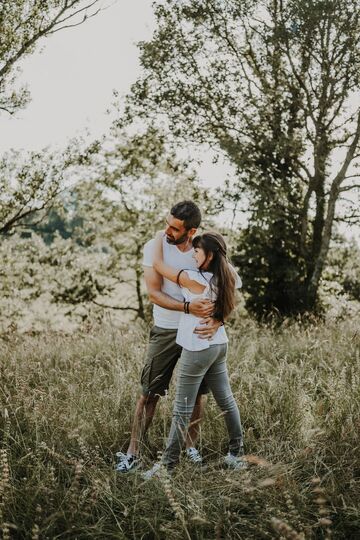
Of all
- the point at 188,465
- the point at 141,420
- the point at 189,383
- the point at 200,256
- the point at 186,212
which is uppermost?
the point at 186,212

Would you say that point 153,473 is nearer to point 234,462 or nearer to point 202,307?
point 234,462

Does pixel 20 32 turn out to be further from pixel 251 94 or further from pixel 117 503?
pixel 117 503

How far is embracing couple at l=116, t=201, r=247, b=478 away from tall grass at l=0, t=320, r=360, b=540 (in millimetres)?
179

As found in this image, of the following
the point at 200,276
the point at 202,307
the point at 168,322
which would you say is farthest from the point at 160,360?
the point at 200,276

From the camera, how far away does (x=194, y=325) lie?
3.56 meters

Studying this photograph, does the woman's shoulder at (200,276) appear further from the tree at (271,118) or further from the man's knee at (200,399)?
the tree at (271,118)

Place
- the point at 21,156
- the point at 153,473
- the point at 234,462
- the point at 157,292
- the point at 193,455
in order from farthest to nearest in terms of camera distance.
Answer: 1. the point at 21,156
2. the point at 193,455
3. the point at 157,292
4. the point at 234,462
5. the point at 153,473

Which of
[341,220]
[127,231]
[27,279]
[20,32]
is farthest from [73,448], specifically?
[127,231]

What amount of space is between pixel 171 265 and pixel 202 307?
1.51 feet

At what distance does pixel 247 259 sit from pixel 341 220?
2243 millimetres

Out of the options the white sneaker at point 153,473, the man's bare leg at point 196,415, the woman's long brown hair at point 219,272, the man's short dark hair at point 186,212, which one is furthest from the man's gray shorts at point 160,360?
the man's short dark hair at point 186,212

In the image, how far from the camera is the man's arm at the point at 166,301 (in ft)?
11.6

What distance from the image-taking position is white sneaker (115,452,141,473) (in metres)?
3.77

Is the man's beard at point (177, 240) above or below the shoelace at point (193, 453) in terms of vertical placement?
above
